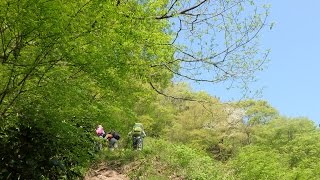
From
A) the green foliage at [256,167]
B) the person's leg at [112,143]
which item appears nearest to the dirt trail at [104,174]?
the person's leg at [112,143]

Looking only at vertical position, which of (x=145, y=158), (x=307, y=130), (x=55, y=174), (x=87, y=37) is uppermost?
(x=307, y=130)

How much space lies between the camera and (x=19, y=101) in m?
6.18

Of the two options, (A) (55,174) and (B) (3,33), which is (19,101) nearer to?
(B) (3,33)

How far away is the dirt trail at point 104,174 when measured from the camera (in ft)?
42.2

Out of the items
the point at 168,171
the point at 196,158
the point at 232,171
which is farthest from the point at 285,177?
the point at 168,171

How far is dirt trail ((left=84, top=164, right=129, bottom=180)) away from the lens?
1288cm

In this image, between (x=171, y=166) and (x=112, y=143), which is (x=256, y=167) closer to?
(x=171, y=166)

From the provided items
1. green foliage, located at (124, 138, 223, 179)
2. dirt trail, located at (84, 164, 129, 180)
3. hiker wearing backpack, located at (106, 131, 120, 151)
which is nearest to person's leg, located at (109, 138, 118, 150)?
hiker wearing backpack, located at (106, 131, 120, 151)

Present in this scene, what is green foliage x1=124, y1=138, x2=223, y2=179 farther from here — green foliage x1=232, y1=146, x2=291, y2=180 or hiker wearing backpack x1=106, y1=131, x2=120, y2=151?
hiker wearing backpack x1=106, y1=131, x2=120, y2=151

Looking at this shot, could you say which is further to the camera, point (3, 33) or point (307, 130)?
point (307, 130)

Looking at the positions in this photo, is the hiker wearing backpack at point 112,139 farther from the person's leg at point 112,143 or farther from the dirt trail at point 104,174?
the dirt trail at point 104,174

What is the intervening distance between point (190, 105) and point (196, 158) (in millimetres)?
25841

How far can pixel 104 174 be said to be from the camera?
1334 cm

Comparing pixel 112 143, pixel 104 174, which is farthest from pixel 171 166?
pixel 112 143
